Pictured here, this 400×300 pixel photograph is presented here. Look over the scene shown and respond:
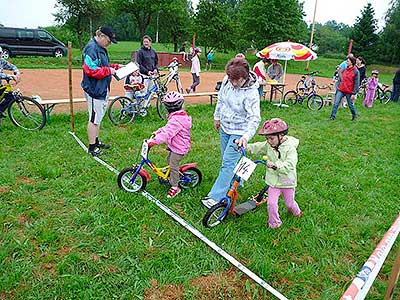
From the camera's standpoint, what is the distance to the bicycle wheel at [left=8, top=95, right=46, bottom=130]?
6270 mm

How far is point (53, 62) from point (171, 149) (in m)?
19.6

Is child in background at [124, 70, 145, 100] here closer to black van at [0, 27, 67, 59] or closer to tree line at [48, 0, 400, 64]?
black van at [0, 27, 67, 59]

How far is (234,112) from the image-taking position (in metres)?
3.55

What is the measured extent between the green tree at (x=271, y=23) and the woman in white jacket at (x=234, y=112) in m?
28.9

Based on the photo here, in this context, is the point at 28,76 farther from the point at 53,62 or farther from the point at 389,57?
the point at 389,57

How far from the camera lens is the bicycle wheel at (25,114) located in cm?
627

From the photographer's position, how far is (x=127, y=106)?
7098 millimetres

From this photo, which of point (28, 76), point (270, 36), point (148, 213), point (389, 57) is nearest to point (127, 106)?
point (148, 213)

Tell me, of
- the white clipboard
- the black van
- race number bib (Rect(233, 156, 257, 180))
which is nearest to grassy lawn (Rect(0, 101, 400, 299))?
race number bib (Rect(233, 156, 257, 180))

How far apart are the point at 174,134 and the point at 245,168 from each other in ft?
3.17

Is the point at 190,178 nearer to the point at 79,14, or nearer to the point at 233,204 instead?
the point at 233,204

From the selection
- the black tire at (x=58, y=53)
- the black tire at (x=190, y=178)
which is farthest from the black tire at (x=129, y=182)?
the black tire at (x=58, y=53)

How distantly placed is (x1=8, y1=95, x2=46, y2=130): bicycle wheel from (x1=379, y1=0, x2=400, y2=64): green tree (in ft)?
126

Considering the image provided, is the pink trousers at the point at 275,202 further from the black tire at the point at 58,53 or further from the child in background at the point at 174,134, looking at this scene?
the black tire at the point at 58,53
